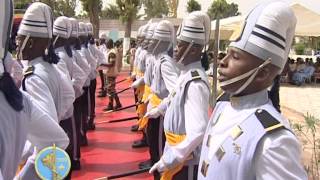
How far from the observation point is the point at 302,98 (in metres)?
14.4

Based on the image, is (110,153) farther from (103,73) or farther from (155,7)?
(155,7)

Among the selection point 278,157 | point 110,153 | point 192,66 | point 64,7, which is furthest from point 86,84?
point 64,7

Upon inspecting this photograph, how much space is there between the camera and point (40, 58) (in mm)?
3602

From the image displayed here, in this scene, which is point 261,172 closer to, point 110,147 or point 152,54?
point 152,54

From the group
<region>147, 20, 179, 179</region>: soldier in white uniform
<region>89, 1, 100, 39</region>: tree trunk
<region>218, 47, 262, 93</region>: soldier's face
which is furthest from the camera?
<region>89, 1, 100, 39</region>: tree trunk

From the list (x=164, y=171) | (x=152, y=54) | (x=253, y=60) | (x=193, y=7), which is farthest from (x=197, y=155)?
(x=193, y=7)

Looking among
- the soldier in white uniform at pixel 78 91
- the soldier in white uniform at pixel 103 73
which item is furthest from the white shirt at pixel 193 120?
the soldier in white uniform at pixel 103 73

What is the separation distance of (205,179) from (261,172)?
34 centimetres

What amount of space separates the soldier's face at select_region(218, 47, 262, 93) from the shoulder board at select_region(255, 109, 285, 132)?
175 mm

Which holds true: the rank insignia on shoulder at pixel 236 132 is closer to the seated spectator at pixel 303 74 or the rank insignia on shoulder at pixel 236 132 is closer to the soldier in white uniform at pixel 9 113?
the soldier in white uniform at pixel 9 113

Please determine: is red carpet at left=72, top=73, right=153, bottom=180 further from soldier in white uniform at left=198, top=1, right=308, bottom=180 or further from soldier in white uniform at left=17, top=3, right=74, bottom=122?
soldier in white uniform at left=198, top=1, right=308, bottom=180

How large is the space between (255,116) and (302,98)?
1286cm

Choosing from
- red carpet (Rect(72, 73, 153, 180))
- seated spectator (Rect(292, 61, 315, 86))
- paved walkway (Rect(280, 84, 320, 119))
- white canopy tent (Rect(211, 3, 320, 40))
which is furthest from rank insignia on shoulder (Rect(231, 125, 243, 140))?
seated spectator (Rect(292, 61, 315, 86))

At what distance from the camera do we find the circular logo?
2316 mm
